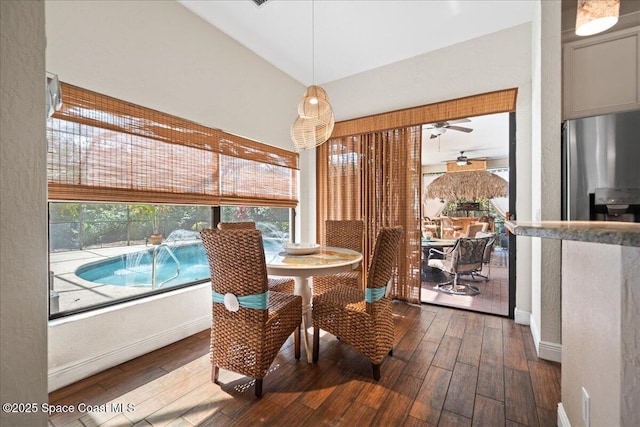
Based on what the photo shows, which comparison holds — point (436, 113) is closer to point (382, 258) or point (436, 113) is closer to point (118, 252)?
point (382, 258)

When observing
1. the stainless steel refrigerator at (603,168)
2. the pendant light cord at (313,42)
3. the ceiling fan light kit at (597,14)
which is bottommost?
the stainless steel refrigerator at (603,168)

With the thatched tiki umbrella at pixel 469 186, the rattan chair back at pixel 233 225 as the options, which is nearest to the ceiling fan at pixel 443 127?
the rattan chair back at pixel 233 225

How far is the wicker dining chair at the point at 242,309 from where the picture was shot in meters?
1.57

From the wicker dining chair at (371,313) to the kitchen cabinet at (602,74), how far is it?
5.58 ft

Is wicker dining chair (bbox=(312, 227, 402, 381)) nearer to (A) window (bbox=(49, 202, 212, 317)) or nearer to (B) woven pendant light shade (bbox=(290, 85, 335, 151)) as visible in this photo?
(B) woven pendant light shade (bbox=(290, 85, 335, 151))

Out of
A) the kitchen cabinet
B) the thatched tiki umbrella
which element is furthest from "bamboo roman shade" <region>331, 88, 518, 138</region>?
the thatched tiki umbrella

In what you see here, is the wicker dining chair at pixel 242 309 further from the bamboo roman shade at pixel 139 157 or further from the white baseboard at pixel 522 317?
the white baseboard at pixel 522 317

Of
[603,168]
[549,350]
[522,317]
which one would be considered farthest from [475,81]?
[549,350]

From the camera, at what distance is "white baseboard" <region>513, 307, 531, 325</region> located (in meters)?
2.67

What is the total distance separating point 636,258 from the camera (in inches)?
30.1

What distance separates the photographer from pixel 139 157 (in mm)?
2156

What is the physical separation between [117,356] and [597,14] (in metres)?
3.37

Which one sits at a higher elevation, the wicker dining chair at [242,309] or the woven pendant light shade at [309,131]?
the woven pendant light shade at [309,131]

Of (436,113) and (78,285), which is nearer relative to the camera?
(78,285)
